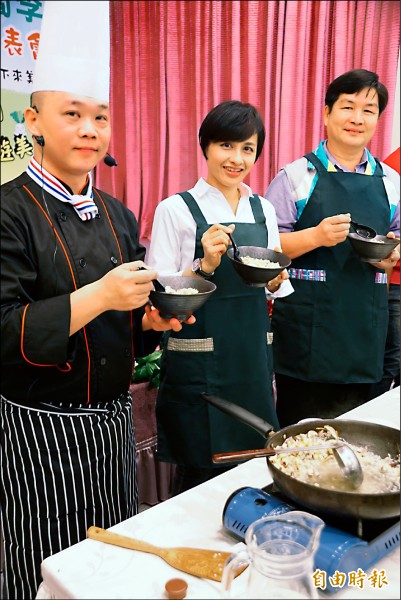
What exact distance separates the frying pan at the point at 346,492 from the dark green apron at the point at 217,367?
2.28 feet

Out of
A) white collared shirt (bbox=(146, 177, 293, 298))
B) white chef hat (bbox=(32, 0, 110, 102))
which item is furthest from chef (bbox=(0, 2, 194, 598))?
white collared shirt (bbox=(146, 177, 293, 298))

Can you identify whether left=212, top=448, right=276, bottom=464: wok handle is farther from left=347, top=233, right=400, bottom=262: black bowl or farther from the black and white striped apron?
left=347, top=233, right=400, bottom=262: black bowl

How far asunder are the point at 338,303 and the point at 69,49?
52.4 inches

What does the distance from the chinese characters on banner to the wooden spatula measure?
2.93ft

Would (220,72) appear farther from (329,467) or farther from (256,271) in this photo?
(329,467)

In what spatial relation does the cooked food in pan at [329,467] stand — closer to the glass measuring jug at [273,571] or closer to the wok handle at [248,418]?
the wok handle at [248,418]

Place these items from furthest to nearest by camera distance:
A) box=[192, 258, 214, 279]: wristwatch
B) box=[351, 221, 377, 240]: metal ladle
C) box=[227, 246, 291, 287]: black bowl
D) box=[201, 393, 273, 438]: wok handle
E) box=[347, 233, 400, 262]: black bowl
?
box=[351, 221, 377, 240]: metal ladle, box=[347, 233, 400, 262]: black bowl, box=[192, 258, 214, 279]: wristwatch, box=[227, 246, 291, 287]: black bowl, box=[201, 393, 273, 438]: wok handle

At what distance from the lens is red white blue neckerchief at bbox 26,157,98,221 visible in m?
1.35

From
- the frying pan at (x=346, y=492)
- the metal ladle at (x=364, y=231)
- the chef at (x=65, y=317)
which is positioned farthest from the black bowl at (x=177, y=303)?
the metal ladle at (x=364, y=231)

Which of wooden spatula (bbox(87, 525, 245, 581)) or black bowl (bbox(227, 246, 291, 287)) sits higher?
black bowl (bbox(227, 246, 291, 287))

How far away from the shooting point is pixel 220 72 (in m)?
1.97

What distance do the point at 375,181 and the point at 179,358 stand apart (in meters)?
1.02

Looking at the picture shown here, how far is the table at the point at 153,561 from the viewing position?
88cm

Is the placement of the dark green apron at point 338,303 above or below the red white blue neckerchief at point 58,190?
below
